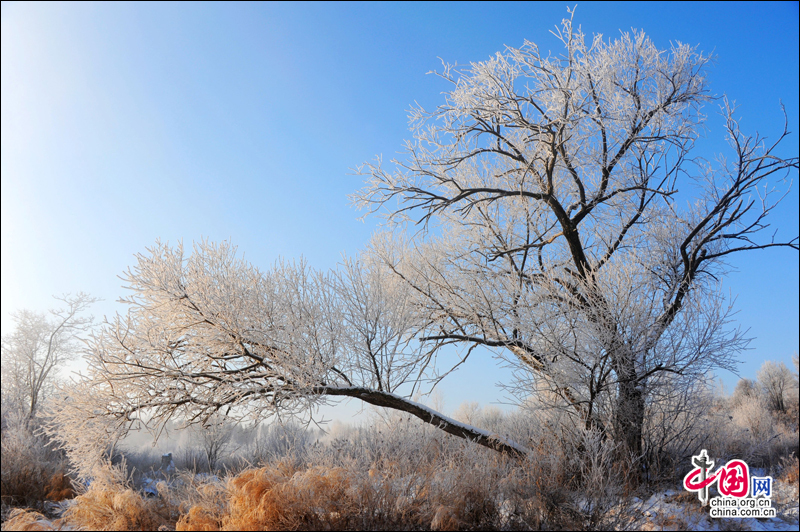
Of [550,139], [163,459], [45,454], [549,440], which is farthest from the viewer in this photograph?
[163,459]

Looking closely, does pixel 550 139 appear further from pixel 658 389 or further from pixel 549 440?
pixel 549 440

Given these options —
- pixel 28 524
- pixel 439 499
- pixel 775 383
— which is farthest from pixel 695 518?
pixel 775 383

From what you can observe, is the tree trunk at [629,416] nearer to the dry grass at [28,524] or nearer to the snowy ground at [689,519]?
the snowy ground at [689,519]

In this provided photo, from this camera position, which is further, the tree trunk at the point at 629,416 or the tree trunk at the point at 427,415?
the tree trunk at the point at 427,415

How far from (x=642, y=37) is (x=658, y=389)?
6163 millimetres

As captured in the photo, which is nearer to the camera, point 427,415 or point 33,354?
point 427,415

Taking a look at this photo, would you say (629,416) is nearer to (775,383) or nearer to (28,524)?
(28,524)

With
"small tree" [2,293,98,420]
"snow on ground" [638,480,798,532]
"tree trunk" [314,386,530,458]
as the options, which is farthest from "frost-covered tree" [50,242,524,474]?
"small tree" [2,293,98,420]

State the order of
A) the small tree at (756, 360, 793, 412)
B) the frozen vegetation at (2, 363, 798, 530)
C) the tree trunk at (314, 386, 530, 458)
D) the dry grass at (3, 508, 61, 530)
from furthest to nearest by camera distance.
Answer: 1. the small tree at (756, 360, 793, 412)
2. the tree trunk at (314, 386, 530, 458)
3. the dry grass at (3, 508, 61, 530)
4. the frozen vegetation at (2, 363, 798, 530)

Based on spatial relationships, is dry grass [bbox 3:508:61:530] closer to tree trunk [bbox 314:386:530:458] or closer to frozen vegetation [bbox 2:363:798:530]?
frozen vegetation [bbox 2:363:798:530]

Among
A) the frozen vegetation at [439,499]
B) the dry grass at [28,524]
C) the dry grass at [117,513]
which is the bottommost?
the dry grass at [28,524]

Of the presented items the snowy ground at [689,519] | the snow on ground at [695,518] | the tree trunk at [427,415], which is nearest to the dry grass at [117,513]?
the snowy ground at [689,519]

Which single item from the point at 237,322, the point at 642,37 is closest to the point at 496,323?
the point at 237,322

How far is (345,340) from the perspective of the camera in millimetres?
7633
